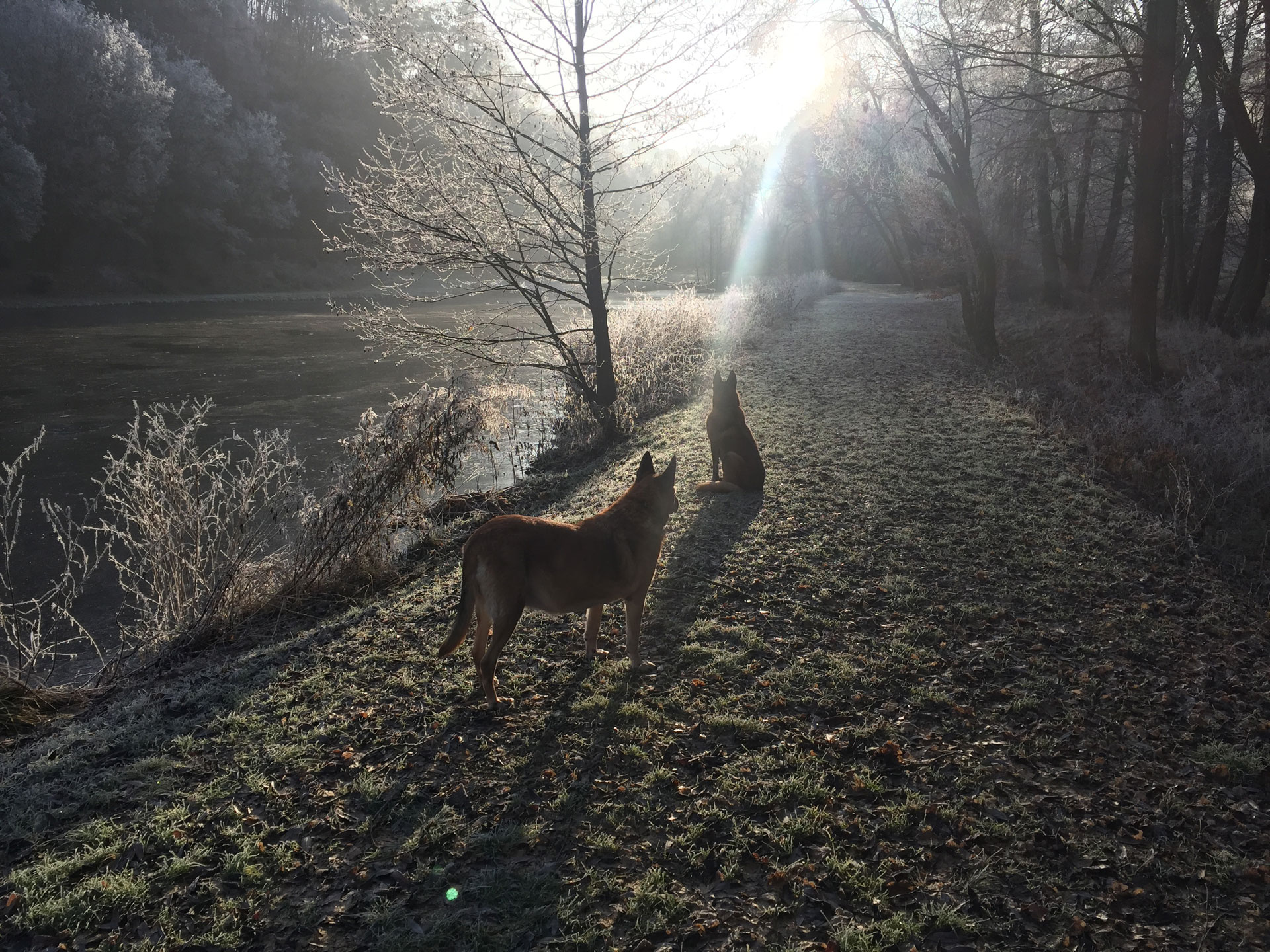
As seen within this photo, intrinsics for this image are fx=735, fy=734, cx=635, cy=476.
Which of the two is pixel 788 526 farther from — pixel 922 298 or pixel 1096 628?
pixel 922 298

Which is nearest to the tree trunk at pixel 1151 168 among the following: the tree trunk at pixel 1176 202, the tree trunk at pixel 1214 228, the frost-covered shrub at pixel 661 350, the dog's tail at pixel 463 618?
the tree trunk at pixel 1176 202

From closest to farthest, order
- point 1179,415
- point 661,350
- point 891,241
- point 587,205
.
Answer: point 1179,415, point 587,205, point 661,350, point 891,241

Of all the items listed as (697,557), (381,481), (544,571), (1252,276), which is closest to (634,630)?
(544,571)

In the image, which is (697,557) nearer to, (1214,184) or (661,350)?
(661,350)

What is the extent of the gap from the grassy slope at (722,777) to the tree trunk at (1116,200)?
16.5 m

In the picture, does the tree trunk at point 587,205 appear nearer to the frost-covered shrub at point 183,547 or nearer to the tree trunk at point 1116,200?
the frost-covered shrub at point 183,547

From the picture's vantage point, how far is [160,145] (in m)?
40.2

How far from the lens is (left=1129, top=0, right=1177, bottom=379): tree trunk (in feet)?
36.4

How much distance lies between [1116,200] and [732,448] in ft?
62.7

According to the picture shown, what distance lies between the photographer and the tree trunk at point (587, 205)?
1030 cm

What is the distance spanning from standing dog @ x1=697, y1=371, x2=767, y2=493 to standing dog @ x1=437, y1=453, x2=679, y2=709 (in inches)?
144

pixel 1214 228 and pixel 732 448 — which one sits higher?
pixel 1214 228

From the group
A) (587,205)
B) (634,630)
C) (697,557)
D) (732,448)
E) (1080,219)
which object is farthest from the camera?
(1080,219)

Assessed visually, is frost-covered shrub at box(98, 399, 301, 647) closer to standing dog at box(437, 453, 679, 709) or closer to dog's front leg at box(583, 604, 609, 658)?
standing dog at box(437, 453, 679, 709)
